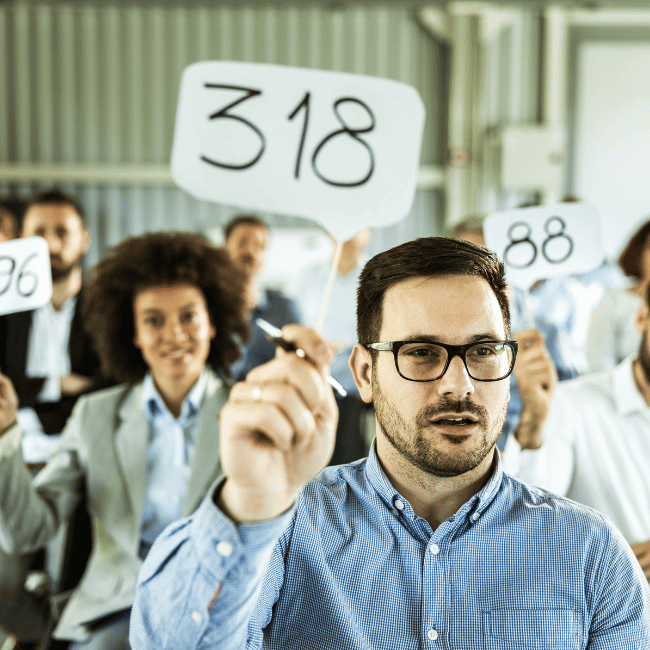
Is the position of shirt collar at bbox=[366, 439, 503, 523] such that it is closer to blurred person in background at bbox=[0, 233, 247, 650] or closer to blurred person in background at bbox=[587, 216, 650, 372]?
blurred person in background at bbox=[0, 233, 247, 650]

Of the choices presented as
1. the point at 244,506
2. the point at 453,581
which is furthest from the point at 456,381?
the point at 244,506

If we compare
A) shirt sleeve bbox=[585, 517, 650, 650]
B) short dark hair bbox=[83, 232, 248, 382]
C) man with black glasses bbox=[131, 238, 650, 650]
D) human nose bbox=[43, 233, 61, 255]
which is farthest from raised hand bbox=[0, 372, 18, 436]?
shirt sleeve bbox=[585, 517, 650, 650]

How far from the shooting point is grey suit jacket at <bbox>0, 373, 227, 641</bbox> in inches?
64.7

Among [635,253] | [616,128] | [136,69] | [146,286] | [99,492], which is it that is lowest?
[99,492]

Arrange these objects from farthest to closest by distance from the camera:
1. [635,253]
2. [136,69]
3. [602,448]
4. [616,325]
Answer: [136,69]
[616,325]
[635,253]
[602,448]

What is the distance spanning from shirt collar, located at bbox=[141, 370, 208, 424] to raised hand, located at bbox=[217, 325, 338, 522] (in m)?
1.04

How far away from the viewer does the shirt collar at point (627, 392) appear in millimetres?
1778

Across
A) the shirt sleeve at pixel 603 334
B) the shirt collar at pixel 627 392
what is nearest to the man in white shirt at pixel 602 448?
the shirt collar at pixel 627 392

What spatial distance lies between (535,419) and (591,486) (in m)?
0.24

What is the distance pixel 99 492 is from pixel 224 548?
102 cm

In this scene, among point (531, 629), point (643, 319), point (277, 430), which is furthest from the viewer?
point (643, 319)

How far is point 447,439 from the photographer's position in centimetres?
110

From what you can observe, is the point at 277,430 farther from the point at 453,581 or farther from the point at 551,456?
the point at 551,456

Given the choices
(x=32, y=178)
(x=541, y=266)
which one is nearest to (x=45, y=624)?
(x=541, y=266)
